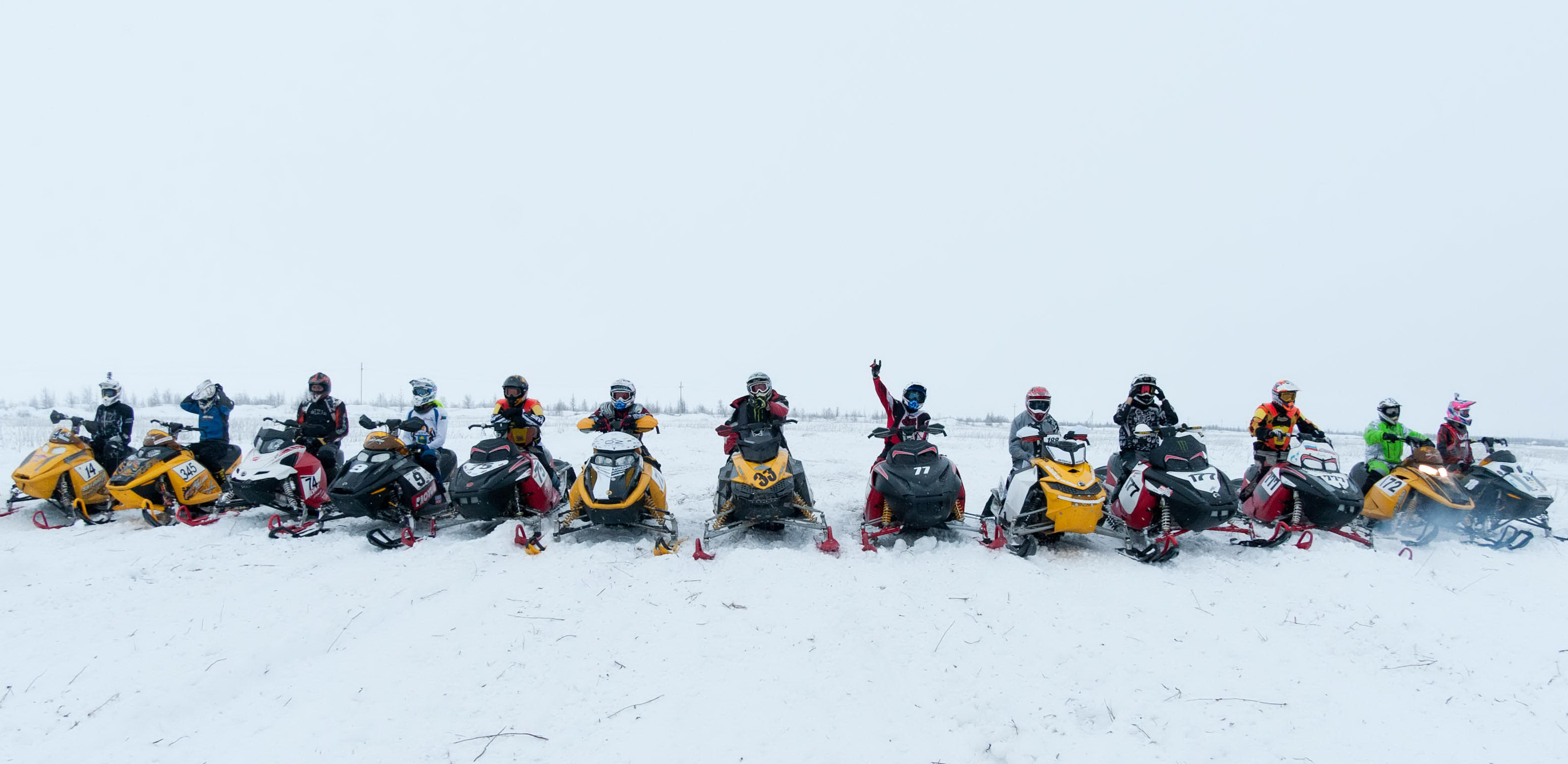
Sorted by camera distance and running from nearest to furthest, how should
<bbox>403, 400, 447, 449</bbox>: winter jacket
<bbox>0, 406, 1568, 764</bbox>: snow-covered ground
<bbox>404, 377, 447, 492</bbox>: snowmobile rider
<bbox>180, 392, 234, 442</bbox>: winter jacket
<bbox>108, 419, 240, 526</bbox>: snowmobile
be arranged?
<bbox>0, 406, 1568, 764</bbox>: snow-covered ground → <bbox>108, 419, 240, 526</bbox>: snowmobile → <bbox>404, 377, 447, 492</bbox>: snowmobile rider → <bbox>403, 400, 447, 449</bbox>: winter jacket → <bbox>180, 392, 234, 442</bbox>: winter jacket

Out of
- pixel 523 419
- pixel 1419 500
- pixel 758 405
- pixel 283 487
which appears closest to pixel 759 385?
pixel 758 405

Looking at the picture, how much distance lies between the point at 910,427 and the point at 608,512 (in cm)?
352

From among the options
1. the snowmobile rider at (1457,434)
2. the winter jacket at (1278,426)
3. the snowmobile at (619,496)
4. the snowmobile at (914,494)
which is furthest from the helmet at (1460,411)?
the snowmobile at (619,496)

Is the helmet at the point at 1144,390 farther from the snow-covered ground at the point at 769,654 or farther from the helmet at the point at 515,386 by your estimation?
the helmet at the point at 515,386

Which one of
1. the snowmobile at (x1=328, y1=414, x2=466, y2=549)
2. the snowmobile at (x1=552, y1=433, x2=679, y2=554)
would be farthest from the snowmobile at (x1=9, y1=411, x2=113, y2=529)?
the snowmobile at (x1=552, y1=433, x2=679, y2=554)

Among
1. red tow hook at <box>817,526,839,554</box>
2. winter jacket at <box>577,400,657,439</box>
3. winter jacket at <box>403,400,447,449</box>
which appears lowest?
red tow hook at <box>817,526,839,554</box>

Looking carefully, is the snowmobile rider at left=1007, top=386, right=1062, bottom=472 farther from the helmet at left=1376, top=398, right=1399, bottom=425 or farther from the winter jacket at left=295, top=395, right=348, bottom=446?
the winter jacket at left=295, top=395, right=348, bottom=446

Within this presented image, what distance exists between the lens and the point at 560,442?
56.0ft

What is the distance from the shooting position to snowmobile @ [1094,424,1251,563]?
627 cm

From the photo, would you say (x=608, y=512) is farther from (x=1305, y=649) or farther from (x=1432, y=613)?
(x=1432, y=613)

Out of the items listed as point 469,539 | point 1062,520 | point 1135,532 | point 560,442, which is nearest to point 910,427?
point 1062,520

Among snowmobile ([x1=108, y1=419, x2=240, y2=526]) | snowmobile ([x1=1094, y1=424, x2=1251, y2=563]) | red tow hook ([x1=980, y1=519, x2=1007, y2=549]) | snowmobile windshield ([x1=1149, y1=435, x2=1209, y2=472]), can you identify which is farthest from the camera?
snowmobile ([x1=108, y1=419, x2=240, y2=526])

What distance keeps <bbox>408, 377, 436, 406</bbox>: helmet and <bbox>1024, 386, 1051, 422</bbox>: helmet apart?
7.71 m

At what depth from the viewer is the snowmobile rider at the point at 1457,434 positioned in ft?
29.9
